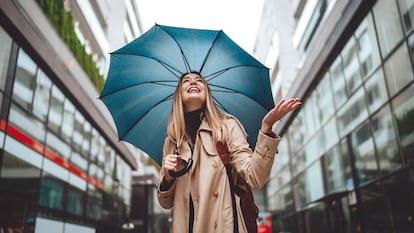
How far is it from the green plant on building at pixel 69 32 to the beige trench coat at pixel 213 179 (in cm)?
1122

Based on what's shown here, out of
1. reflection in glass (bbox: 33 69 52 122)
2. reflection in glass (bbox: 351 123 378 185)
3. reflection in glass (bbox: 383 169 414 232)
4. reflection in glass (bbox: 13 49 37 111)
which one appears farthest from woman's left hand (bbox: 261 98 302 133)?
reflection in glass (bbox: 33 69 52 122)

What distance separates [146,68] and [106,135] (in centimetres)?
1801

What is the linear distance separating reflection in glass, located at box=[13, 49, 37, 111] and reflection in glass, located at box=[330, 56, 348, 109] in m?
9.95

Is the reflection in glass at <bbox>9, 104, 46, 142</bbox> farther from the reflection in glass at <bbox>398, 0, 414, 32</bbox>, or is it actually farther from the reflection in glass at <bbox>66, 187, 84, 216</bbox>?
the reflection in glass at <bbox>398, 0, 414, 32</bbox>

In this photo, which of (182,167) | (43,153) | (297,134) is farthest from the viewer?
(297,134)

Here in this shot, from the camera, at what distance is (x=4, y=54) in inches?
367

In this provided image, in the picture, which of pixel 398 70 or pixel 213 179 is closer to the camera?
pixel 213 179

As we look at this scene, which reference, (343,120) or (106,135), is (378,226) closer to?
(343,120)

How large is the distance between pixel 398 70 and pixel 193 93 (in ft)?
27.8

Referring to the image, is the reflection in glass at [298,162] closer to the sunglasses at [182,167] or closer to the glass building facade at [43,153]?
the glass building facade at [43,153]

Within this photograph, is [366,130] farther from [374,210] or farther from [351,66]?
[374,210]

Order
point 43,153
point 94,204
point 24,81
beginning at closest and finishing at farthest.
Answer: point 24,81, point 43,153, point 94,204

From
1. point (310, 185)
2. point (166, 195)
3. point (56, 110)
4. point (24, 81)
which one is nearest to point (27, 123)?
point (24, 81)

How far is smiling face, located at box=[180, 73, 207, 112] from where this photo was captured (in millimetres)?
2248
